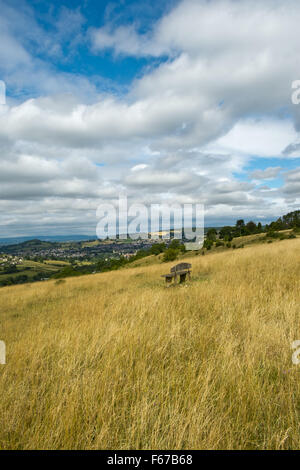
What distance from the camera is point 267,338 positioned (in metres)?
3.10

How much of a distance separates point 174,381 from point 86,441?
99 centimetres

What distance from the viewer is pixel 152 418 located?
1.95 metres

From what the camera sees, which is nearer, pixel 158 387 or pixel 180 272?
pixel 158 387

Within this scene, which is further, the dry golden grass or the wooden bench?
the wooden bench

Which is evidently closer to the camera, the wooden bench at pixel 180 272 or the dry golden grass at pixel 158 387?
the dry golden grass at pixel 158 387

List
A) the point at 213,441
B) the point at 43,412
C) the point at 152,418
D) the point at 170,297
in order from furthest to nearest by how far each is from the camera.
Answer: the point at 170,297 < the point at 43,412 < the point at 152,418 < the point at 213,441

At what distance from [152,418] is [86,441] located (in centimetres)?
57

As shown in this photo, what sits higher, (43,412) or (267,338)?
(267,338)
